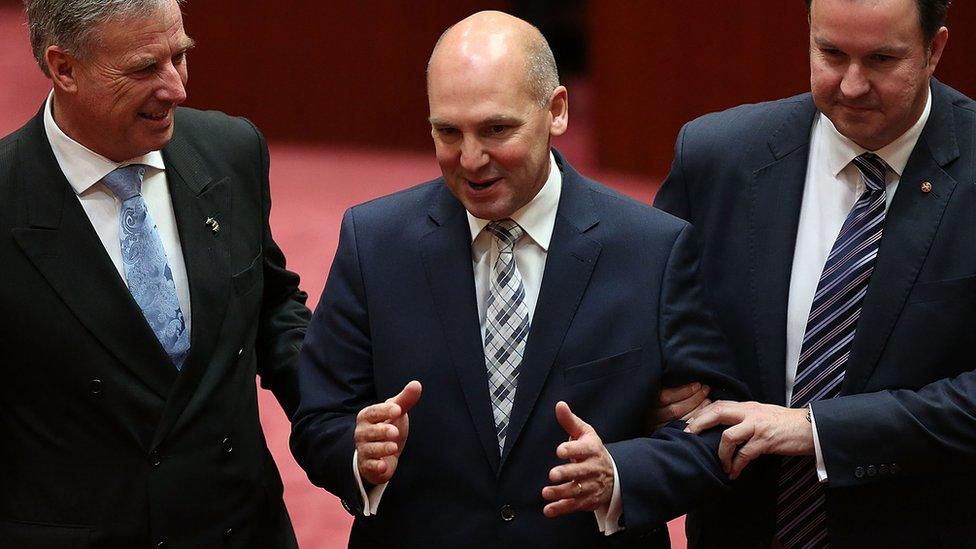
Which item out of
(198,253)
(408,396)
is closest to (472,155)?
(408,396)

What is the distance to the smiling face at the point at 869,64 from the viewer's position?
94.8 inches

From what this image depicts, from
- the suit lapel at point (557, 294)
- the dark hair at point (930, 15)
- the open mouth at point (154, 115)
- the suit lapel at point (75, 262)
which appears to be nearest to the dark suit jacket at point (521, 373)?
the suit lapel at point (557, 294)

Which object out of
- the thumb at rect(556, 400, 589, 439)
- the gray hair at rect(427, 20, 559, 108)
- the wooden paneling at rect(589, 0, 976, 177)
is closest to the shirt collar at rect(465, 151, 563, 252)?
the gray hair at rect(427, 20, 559, 108)

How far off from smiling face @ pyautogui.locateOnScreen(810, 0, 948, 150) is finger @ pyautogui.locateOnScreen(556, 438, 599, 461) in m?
0.72

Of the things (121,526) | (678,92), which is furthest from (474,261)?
(678,92)

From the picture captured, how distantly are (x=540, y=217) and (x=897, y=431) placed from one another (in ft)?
2.30

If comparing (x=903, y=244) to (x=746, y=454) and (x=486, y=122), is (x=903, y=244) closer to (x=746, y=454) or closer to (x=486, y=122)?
(x=746, y=454)

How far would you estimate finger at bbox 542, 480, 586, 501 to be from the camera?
7.36 feet

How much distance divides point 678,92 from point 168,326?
3137 mm

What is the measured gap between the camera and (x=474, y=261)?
8.13ft

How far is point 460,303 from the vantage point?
2.43m

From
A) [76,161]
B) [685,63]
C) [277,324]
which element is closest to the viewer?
[76,161]

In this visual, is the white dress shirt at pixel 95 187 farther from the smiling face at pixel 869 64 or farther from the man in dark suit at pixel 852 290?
the smiling face at pixel 869 64

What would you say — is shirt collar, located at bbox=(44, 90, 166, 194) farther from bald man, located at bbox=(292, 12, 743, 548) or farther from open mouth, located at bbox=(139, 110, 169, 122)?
bald man, located at bbox=(292, 12, 743, 548)
